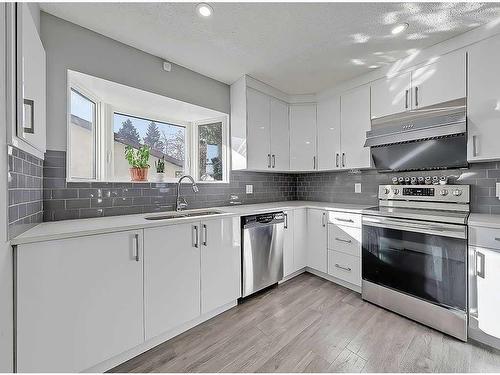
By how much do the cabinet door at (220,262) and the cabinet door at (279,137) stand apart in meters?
1.16

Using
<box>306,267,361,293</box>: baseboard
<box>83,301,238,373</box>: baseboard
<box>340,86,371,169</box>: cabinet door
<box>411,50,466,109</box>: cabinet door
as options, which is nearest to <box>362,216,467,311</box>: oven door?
<box>306,267,361,293</box>: baseboard

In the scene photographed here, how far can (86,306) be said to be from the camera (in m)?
1.30

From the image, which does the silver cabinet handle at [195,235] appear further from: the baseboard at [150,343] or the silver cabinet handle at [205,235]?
the baseboard at [150,343]

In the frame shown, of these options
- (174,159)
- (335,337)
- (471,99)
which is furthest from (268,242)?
(471,99)

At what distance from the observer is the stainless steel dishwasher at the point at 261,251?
221 cm

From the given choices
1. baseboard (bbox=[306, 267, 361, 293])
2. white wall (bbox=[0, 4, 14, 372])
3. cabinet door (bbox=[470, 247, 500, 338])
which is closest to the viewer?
white wall (bbox=[0, 4, 14, 372])

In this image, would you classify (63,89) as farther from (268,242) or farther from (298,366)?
(298,366)

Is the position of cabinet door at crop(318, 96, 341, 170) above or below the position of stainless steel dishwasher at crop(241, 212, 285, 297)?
above

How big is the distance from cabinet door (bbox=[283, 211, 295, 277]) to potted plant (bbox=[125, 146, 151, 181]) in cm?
159

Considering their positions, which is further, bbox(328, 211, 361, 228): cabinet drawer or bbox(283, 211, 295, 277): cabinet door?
bbox(283, 211, 295, 277): cabinet door

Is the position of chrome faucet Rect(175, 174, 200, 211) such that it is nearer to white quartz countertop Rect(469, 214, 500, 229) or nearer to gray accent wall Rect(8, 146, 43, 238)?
gray accent wall Rect(8, 146, 43, 238)

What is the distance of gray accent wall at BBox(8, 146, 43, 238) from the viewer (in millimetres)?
1087

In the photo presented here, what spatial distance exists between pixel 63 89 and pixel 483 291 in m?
3.39

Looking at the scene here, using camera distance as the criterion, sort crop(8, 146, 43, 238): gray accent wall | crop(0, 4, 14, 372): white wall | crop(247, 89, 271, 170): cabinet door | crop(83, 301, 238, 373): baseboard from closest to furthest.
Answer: crop(0, 4, 14, 372): white wall < crop(8, 146, 43, 238): gray accent wall < crop(83, 301, 238, 373): baseboard < crop(247, 89, 271, 170): cabinet door
